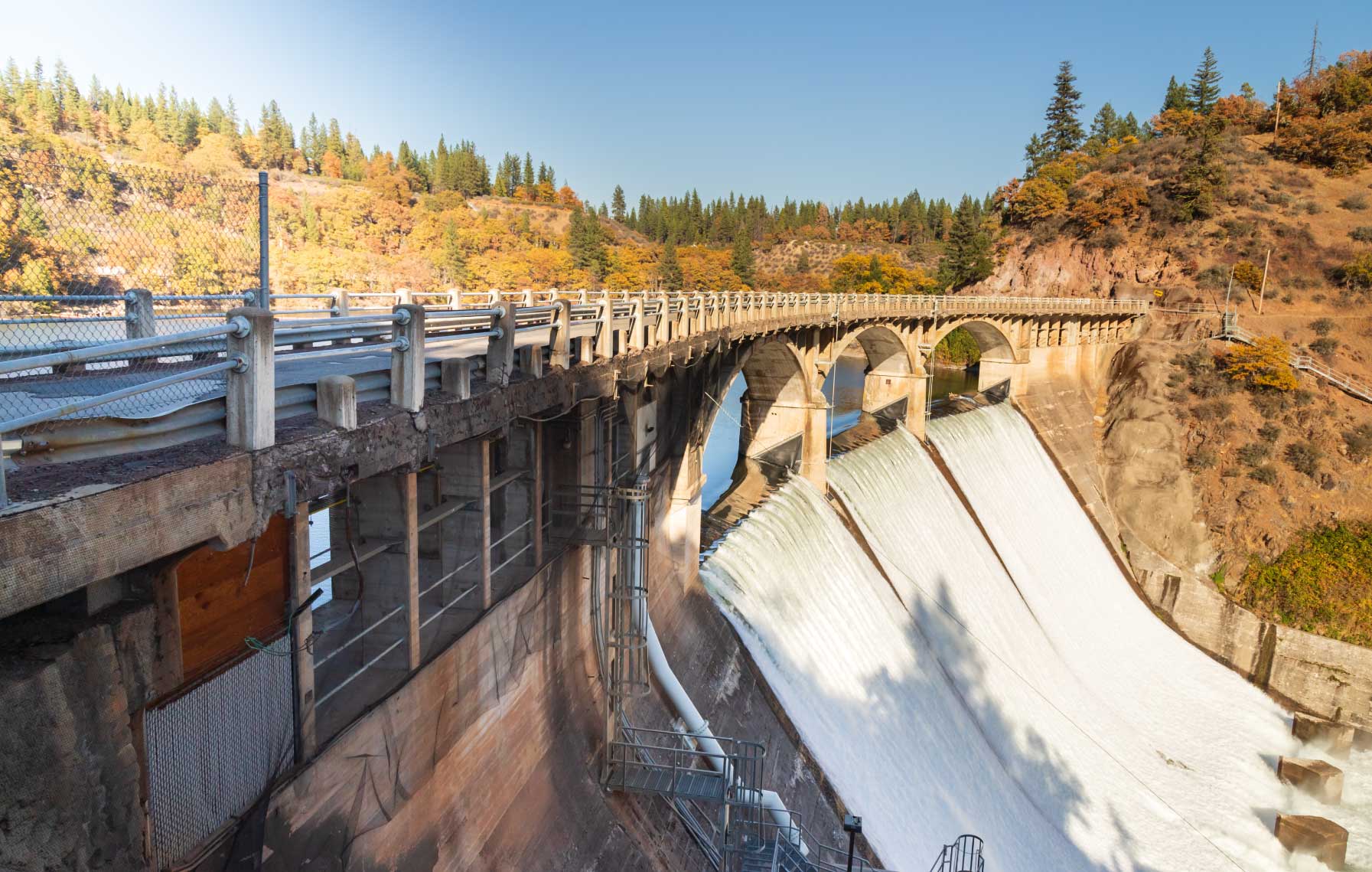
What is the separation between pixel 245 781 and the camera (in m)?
5.81

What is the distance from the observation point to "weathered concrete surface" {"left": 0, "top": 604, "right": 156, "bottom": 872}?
397 cm

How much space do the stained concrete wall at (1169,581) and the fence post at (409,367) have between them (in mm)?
38973

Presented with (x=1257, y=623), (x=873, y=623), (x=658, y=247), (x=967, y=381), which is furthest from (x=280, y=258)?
(x=658, y=247)

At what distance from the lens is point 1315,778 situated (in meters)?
27.6

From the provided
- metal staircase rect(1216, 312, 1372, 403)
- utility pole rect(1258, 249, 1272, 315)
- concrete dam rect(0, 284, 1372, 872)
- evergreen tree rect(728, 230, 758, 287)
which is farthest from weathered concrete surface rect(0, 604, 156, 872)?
evergreen tree rect(728, 230, 758, 287)

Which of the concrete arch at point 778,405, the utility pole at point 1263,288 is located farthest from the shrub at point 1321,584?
the concrete arch at point 778,405

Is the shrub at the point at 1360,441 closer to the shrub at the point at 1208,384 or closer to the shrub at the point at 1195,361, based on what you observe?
the shrub at the point at 1208,384

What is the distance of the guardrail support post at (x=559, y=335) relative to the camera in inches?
406

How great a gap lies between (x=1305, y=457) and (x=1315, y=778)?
65.2 feet

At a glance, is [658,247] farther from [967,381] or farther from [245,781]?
[245,781]

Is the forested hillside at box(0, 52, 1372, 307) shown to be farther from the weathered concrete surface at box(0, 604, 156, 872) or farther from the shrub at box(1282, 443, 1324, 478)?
the shrub at box(1282, 443, 1324, 478)

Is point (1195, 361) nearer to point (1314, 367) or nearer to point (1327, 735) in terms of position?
point (1314, 367)

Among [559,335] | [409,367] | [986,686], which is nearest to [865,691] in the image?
[986,686]

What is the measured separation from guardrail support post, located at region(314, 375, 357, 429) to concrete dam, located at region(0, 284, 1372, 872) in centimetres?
3
